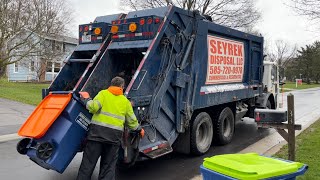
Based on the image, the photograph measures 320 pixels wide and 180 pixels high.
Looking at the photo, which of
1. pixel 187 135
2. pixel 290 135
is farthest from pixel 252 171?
pixel 187 135

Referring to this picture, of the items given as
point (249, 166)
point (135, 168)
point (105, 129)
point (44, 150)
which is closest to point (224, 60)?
point (135, 168)

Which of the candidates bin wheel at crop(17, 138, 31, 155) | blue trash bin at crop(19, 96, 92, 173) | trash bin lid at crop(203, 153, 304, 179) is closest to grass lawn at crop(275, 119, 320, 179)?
trash bin lid at crop(203, 153, 304, 179)

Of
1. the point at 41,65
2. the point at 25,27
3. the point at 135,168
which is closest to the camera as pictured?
the point at 135,168

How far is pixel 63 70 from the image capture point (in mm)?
6891

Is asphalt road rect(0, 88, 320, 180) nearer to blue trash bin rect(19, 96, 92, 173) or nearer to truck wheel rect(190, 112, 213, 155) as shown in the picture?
truck wheel rect(190, 112, 213, 155)

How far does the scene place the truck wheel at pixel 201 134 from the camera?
719cm

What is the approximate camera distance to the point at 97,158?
16.6 ft

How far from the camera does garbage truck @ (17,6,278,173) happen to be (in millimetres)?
4984

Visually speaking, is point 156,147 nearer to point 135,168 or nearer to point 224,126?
point 135,168

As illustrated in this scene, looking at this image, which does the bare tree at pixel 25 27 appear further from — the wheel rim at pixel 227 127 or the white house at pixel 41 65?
the wheel rim at pixel 227 127

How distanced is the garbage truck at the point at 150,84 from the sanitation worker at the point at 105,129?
20 centimetres

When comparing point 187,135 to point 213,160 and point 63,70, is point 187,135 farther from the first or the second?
point 213,160

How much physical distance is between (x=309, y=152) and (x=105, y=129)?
13.8 ft

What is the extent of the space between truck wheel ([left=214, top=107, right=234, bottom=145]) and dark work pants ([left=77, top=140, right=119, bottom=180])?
3599 millimetres
